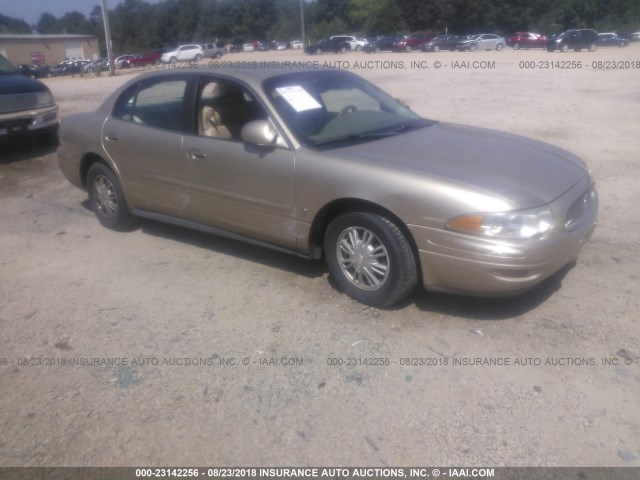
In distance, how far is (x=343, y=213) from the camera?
168 inches

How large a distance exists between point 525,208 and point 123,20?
8698 centimetres

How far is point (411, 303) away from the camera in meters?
4.32

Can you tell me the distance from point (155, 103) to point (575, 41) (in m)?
41.7

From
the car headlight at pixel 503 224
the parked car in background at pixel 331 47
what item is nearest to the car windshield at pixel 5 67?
the car headlight at pixel 503 224

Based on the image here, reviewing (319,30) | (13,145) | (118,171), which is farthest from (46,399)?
(319,30)

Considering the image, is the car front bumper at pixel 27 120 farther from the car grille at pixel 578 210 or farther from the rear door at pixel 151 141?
the car grille at pixel 578 210

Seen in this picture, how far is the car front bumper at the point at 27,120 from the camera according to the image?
31.4ft

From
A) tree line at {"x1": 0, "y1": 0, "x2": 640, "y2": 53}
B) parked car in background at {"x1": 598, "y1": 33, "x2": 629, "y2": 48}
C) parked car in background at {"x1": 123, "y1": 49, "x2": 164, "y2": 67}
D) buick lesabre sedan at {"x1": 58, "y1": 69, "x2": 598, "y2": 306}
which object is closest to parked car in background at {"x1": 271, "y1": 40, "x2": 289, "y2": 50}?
tree line at {"x1": 0, "y1": 0, "x2": 640, "y2": 53}

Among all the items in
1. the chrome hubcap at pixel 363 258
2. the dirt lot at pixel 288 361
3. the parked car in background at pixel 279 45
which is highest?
the parked car in background at pixel 279 45

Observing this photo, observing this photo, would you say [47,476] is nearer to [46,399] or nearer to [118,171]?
[46,399]

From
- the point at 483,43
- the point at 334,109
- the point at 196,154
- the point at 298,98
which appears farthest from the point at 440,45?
the point at 196,154

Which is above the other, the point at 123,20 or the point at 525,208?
the point at 123,20

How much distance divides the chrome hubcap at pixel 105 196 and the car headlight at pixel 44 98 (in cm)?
495

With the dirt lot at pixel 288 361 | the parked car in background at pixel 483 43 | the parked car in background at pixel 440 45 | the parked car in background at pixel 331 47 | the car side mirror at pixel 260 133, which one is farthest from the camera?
the parked car in background at pixel 331 47
